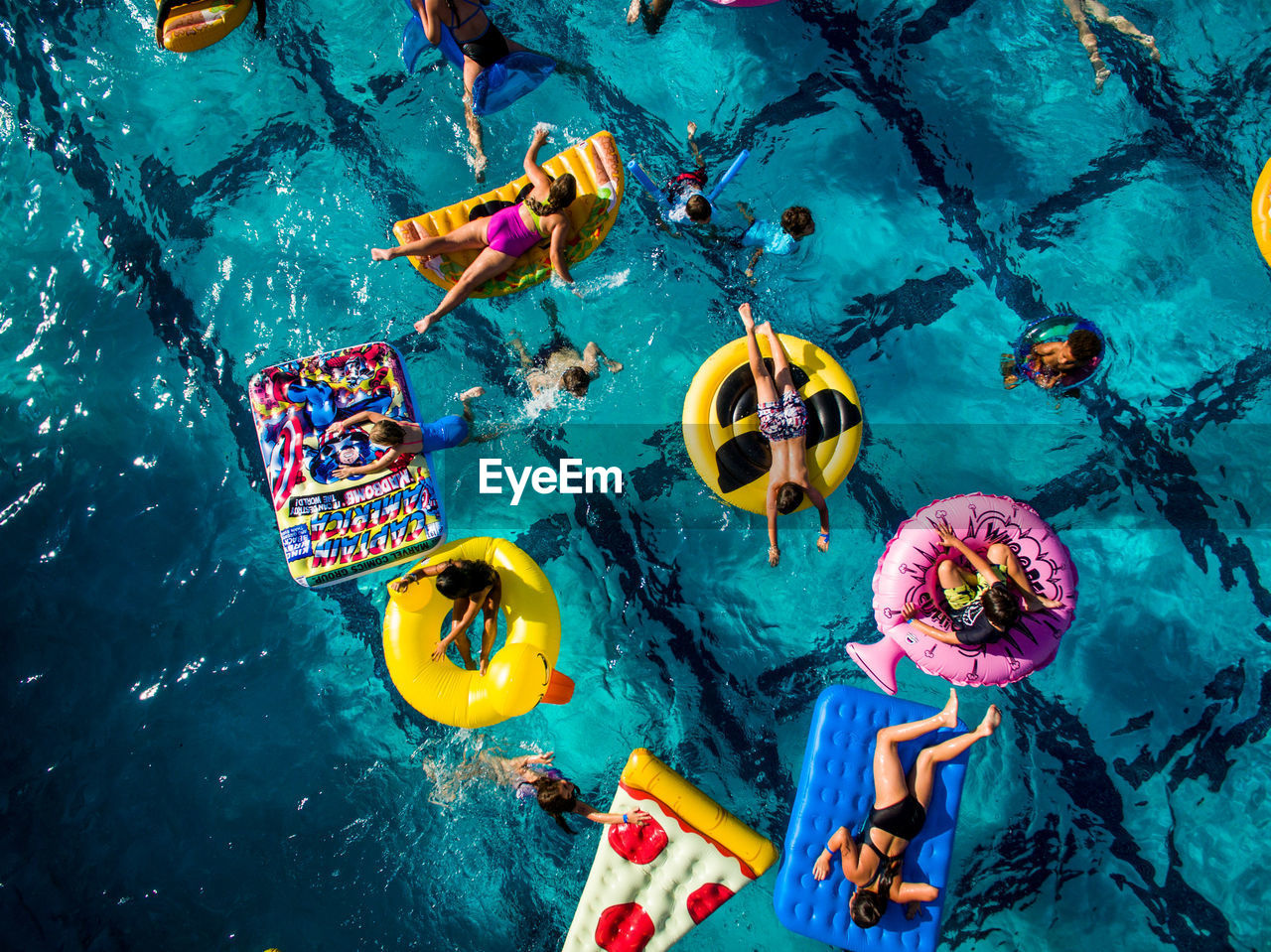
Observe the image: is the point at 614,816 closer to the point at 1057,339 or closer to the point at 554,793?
the point at 554,793

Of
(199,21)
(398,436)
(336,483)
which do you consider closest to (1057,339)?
(398,436)

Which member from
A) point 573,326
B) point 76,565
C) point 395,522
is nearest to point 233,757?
point 76,565

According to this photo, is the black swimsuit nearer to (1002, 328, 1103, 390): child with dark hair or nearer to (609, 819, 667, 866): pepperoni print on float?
(1002, 328, 1103, 390): child with dark hair

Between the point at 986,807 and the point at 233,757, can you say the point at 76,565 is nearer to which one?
the point at 233,757

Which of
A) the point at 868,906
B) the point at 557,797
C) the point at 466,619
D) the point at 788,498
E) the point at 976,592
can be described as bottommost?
the point at 557,797

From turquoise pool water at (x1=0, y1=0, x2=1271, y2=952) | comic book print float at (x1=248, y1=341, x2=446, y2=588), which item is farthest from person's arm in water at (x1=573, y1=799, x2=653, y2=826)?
comic book print float at (x1=248, y1=341, x2=446, y2=588)
